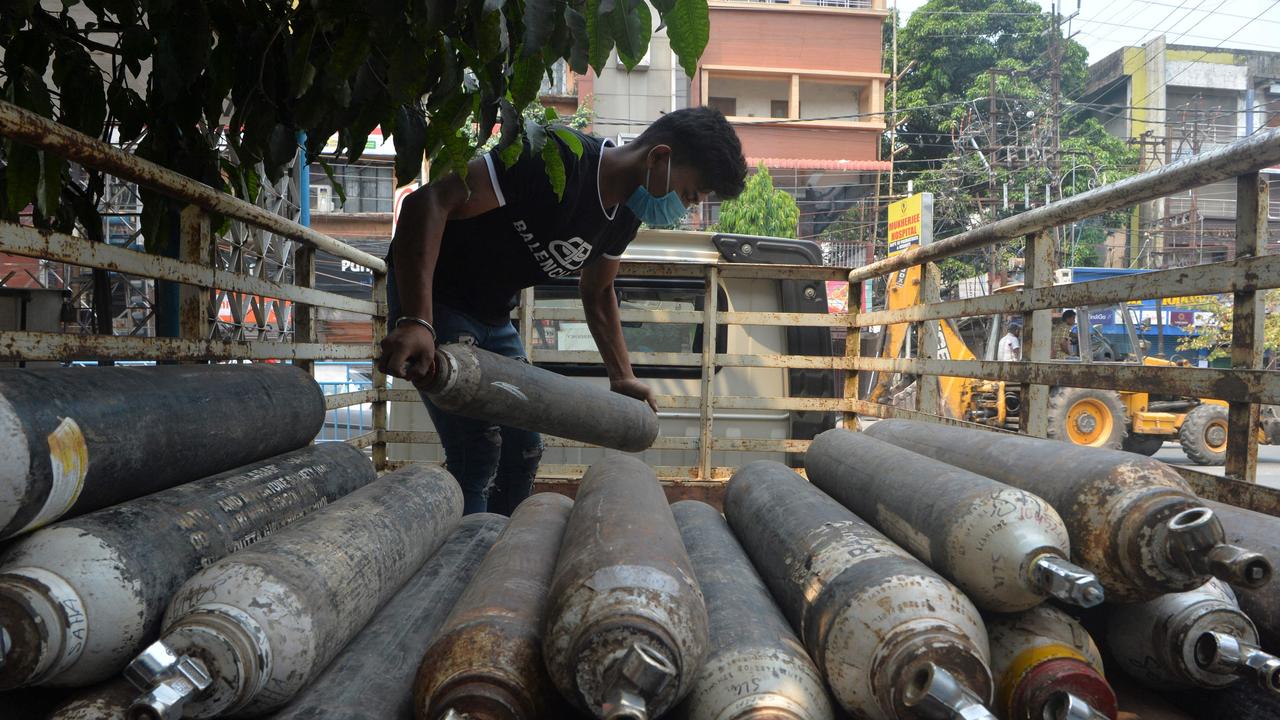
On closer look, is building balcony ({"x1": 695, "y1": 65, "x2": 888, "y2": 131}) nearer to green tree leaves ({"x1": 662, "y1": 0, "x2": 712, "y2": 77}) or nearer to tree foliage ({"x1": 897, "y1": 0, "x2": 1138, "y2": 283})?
tree foliage ({"x1": 897, "y1": 0, "x2": 1138, "y2": 283})

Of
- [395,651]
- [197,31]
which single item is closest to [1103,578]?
[395,651]

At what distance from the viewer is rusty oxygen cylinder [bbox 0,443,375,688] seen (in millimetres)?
1304

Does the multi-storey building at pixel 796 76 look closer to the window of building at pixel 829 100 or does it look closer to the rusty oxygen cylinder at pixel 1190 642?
the window of building at pixel 829 100

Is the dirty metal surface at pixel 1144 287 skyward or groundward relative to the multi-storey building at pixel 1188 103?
groundward

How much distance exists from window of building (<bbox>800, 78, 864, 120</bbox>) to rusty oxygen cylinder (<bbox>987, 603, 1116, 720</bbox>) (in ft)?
95.8

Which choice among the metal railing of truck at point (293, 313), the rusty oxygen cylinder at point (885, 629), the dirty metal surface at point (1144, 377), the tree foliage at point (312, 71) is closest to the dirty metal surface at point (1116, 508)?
the rusty oxygen cylinder at point (885, 629)

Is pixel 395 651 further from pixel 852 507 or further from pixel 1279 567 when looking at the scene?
pixel 1279 567

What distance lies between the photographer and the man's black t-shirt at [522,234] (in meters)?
3.01

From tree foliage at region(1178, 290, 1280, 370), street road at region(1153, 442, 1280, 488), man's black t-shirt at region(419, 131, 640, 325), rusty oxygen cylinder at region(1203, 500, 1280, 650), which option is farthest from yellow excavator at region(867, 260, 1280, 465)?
rusty oxygen cylinder at region(1203, 500, 1280, 650)

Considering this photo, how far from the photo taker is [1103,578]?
1.64m

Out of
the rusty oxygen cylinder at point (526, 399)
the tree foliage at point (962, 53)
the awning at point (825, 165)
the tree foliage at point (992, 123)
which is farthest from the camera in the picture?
the tree foliage at point (962, 53)

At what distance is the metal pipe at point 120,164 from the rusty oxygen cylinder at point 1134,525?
2.29m

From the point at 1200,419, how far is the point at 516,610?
12.9 meters

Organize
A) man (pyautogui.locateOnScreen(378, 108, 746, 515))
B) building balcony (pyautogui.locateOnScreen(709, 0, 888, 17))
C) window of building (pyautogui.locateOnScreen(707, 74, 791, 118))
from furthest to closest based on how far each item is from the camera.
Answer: window of building (pyautogui.locateOnScreen(707, 74, 791, 118)), building balcony (pyautogui.locateOnScreen(709, 0, 888, 17)), man (pyautogui.locateOnScreen(378, 108, 746, 515))
